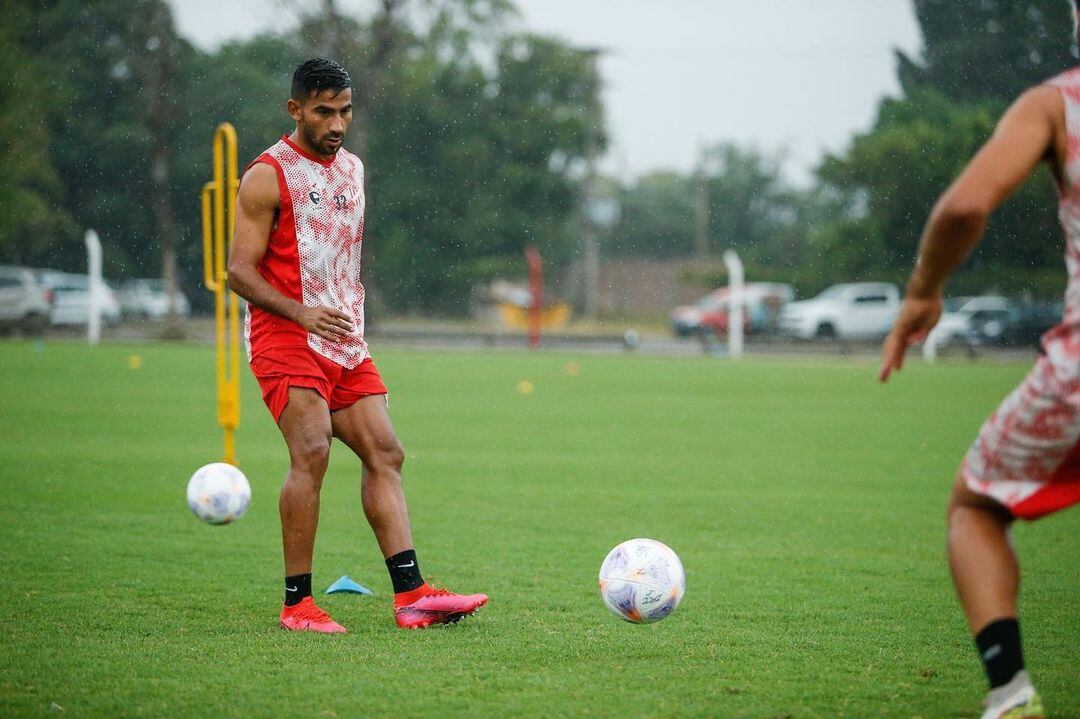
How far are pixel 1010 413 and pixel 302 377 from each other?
9.38 feet

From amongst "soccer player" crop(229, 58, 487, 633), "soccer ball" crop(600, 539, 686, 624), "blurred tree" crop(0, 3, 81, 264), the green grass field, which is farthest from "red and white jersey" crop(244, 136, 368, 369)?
"blurred tree" crop(0, 3, 81, 264)

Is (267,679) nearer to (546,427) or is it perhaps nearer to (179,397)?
(546,427)

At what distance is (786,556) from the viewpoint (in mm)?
6871

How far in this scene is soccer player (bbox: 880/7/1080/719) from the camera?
9.94 ft

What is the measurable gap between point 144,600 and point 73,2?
50.1 m

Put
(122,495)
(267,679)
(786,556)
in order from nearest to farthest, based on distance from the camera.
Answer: (267,679), (786,556), (122,495)

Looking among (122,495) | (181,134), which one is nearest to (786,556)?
(122,495)

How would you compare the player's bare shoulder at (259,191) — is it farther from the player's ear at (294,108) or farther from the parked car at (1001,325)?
the parked car at (1001,325)

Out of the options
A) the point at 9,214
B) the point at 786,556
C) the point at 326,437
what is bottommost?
the point at 786,556

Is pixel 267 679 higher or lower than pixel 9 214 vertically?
lower

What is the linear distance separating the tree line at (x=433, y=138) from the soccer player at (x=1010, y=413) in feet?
99.3

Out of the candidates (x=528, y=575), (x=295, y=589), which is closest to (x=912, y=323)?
(x=295, y=589)

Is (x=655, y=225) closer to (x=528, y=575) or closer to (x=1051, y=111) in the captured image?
(x=528, y=575)

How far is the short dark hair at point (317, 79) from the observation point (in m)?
5.00
